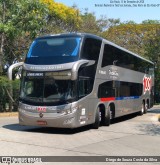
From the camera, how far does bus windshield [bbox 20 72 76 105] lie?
15.2 m

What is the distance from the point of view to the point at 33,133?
1541 cm

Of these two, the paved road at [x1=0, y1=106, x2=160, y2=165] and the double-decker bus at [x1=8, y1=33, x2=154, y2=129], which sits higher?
the double-decker bus at [x1=8, y1=33, x2=154, y2=129]

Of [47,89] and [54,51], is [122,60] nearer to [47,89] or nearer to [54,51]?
[54,51]

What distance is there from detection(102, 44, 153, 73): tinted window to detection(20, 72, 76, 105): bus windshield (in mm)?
3491

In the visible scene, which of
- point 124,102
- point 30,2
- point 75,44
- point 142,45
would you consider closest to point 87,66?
point 75,44

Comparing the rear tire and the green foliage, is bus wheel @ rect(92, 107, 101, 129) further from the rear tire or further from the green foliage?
the green foliage

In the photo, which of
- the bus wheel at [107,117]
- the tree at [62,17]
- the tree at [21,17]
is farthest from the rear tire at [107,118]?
the tree at [62,17]

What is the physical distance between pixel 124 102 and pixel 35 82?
26.1 ft

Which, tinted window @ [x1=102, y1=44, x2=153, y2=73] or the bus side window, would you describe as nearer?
the bus side window

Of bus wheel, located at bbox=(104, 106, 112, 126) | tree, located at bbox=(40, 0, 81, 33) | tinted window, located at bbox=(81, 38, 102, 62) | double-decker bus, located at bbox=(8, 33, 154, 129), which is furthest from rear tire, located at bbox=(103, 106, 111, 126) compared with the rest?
tree, located at bbox=(40, 0, 81, 33)

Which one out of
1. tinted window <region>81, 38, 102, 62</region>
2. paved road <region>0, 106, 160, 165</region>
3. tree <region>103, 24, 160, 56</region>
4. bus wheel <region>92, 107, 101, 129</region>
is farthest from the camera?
tree <region>103, 24, 160, 56</region>

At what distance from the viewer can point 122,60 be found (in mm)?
21797

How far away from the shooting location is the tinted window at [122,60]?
61.6 ft

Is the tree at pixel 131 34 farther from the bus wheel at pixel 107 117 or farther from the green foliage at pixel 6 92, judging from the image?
the bus wheel at pixel 107 117
